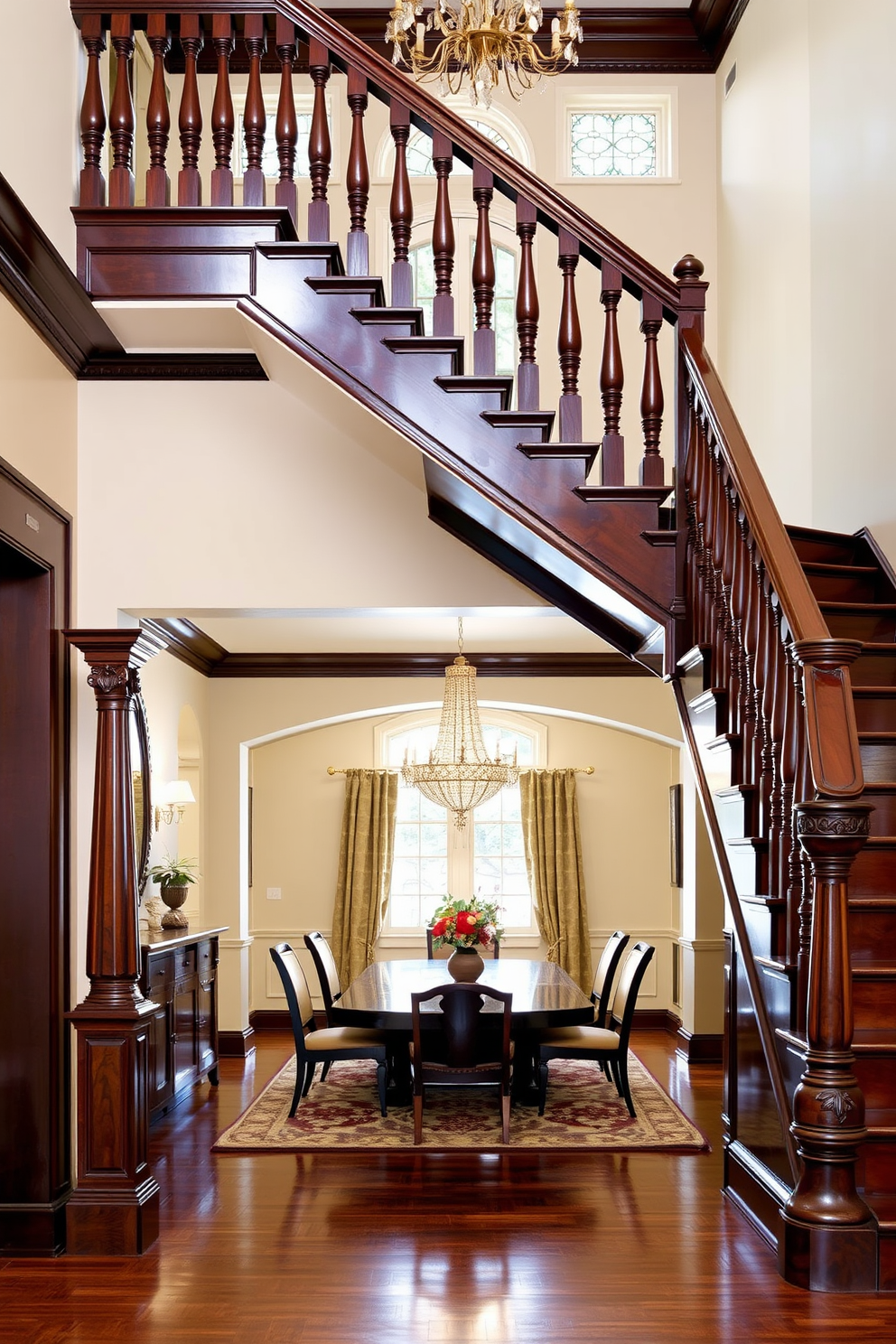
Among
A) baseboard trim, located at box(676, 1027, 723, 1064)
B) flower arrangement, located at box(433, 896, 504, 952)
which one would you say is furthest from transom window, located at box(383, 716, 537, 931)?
flower arrangement, located at box(433, 896, 504, 952)

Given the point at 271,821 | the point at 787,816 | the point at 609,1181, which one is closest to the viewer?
the point at 787,816

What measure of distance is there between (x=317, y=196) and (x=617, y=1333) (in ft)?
12.1

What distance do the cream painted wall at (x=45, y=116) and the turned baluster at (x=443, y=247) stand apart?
1235mm

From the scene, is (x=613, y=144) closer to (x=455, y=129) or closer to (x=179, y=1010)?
(x=455, y=129)

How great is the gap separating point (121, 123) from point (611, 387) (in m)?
1.90

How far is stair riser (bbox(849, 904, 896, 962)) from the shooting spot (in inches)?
129

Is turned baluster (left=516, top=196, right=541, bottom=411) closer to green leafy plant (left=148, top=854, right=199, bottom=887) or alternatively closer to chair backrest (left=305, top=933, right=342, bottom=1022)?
chair backrest (left=305, top=933, right=342, bottom=1022)

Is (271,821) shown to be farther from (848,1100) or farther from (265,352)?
(848,1100)

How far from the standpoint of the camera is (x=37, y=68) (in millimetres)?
3951

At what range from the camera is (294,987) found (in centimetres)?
687

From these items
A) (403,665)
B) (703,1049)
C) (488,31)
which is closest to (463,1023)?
(703,1049)

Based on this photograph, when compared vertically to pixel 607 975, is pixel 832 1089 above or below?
above

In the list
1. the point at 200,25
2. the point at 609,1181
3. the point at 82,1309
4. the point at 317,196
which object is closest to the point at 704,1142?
the point at 609,1181

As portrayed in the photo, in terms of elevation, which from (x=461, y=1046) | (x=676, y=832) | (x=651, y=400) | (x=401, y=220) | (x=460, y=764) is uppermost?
(x=401, y=220)
